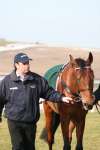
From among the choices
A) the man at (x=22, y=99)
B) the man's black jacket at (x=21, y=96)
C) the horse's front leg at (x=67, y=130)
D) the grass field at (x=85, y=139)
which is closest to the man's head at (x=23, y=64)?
the man at (x=22, y=99)

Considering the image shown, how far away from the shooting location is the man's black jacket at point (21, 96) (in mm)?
8094

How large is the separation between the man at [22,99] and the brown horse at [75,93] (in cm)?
105

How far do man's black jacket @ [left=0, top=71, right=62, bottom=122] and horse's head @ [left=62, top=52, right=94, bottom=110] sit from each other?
1059 mm

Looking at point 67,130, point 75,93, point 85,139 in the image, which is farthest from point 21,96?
point 85,139

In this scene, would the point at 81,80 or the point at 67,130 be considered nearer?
the point at 81,80

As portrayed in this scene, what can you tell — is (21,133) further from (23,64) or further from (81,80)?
(81,80)

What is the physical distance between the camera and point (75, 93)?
32.0 feet

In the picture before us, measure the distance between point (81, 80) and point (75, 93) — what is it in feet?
1.49

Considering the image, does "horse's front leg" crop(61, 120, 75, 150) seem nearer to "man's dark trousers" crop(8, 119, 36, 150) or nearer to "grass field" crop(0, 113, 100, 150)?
"man's dark trousers" crop(8, 119, 36, 150)

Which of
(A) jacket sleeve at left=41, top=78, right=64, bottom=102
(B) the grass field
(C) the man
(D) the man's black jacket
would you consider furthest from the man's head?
(B) the grass field

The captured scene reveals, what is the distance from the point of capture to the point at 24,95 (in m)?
8.09

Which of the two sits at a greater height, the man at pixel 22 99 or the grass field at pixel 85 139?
the man at pixel 22 99

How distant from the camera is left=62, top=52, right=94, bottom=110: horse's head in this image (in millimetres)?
9062

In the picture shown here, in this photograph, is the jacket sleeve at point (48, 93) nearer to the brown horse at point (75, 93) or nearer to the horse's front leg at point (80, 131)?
the brown horse at point (75, 93)
